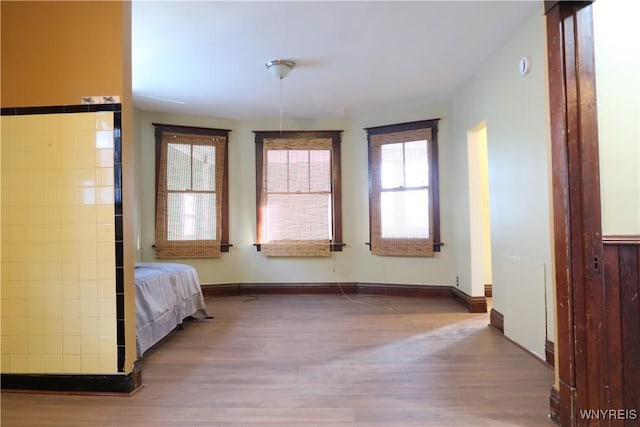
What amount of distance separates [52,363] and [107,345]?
0.39m

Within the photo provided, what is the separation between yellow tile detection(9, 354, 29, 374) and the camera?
2244mm

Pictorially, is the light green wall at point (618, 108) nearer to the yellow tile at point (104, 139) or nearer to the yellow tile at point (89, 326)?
the yellow tile at point (104, 139)

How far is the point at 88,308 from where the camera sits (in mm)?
2199

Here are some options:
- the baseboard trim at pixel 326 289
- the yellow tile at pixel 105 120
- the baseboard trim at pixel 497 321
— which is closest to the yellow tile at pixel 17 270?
the yellow tile at pixel 105 120

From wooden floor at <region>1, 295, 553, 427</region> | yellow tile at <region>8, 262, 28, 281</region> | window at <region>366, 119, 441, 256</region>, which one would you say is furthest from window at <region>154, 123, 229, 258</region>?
yellow tile at <region>8, 262, 28, 281</region>

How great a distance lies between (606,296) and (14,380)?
3.47 metres

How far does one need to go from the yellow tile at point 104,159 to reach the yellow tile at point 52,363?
4.04ft

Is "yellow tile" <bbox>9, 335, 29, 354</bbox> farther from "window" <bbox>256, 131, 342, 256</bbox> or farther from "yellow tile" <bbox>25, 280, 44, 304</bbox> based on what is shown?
"window" <bbox>256, 131, 342, 256</bbox>

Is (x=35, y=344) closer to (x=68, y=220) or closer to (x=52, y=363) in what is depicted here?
A: (x=52, y=363)

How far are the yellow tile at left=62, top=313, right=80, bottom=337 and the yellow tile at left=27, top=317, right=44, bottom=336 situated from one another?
0.15 metres

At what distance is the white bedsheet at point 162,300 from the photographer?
280 cm

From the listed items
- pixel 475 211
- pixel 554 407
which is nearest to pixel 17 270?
pixel 554 407

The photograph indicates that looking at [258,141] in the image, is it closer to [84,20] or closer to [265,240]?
[265,240]

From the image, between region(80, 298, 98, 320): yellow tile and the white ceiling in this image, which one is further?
the white ceiling
